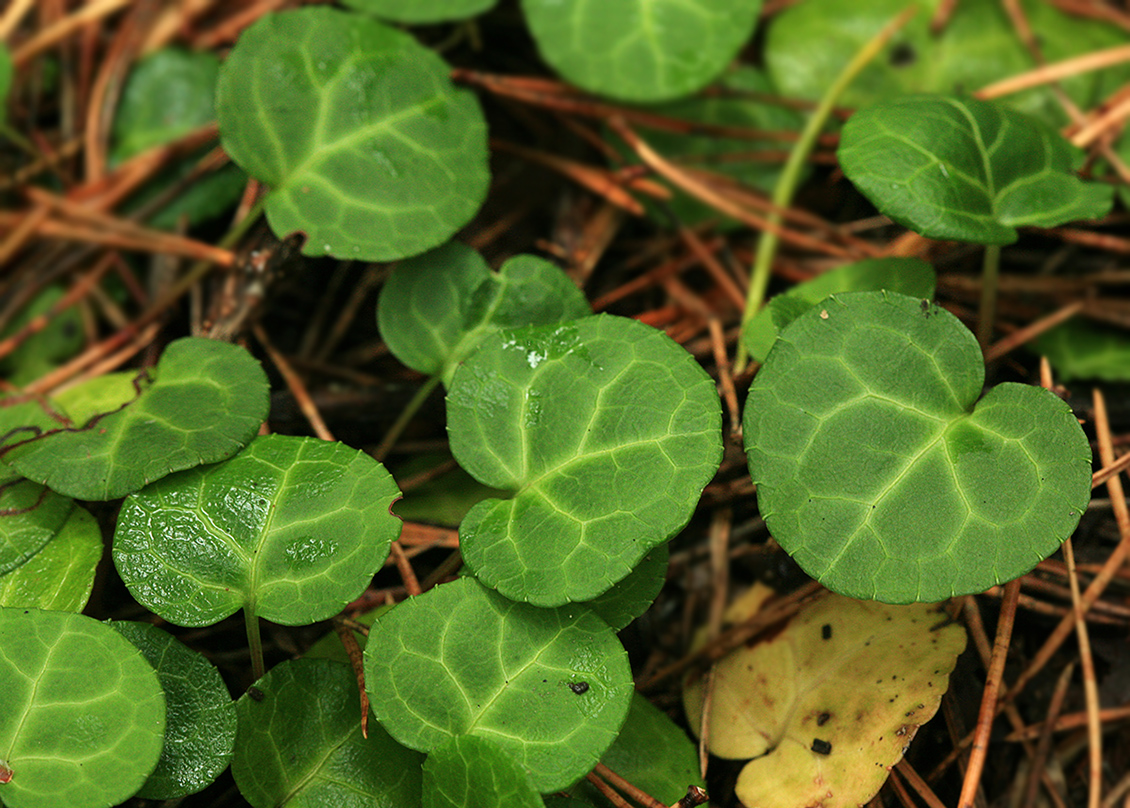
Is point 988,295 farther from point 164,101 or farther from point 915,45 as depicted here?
point 164,101

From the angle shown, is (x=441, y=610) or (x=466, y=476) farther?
(x=466, y=476)

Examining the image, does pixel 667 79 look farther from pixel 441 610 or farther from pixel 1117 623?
pixel 1117 623

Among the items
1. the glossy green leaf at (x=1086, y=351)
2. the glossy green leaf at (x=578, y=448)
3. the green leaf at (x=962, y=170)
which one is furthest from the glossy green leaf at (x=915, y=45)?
the glossy green leaf at (x=578, y=448)

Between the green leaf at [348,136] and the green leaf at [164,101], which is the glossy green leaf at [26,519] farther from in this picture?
the green leaf at [164,101]

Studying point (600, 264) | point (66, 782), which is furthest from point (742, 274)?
point (66, 782)

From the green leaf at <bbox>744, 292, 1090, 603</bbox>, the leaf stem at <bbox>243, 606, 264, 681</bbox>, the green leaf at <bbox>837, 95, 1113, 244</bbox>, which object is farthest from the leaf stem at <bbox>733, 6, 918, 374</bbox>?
the leaf stem at <bbox>243, 606, 264, 681</bbox>
